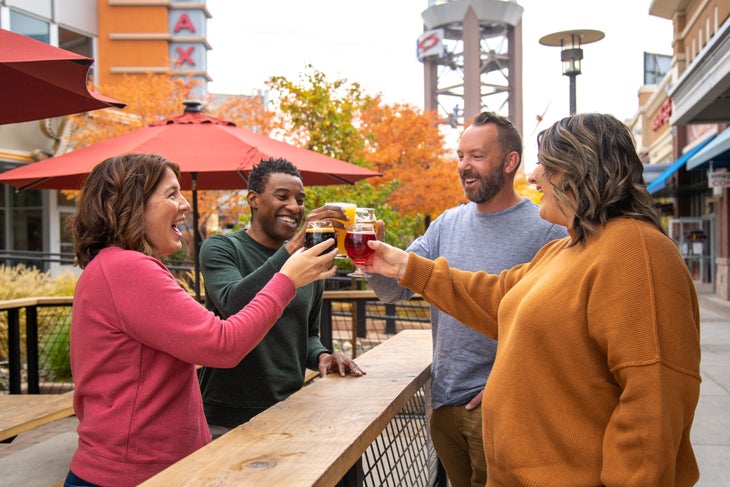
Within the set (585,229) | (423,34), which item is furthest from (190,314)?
(423,34)

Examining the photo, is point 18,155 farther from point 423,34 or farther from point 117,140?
point 423,34

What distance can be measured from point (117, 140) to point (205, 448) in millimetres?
4689

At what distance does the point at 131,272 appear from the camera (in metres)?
1.97

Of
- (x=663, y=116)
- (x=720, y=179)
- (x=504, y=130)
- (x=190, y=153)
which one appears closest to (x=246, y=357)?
(x=504, y=130)

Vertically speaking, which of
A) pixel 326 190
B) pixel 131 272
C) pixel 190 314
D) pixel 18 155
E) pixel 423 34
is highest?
pixel 423 34

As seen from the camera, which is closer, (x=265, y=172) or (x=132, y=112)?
(x=265, y=172)

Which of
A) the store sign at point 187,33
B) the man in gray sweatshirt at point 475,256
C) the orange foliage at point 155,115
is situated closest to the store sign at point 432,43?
the store sign at point 187,33

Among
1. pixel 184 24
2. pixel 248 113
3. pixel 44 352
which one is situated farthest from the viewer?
pixel 184 24

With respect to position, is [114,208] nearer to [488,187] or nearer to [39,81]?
[488,187]

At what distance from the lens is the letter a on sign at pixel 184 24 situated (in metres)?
30.1

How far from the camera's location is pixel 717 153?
13141 mm

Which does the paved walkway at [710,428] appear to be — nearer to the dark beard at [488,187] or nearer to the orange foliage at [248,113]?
the dark beard at [488,187]

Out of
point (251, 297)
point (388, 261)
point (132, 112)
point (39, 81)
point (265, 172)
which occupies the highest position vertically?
point (132, 112)

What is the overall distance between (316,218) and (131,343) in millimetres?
890
